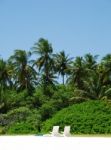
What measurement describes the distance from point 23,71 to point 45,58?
134 inches

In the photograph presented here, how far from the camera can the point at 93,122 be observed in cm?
3584

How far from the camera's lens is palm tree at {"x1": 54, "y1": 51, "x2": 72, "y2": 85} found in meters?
54.7

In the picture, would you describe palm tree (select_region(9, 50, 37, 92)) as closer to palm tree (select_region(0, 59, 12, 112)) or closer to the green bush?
palm tree (select_region(0, 59, 12, 112))

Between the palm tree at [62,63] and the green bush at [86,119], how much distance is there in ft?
54.6

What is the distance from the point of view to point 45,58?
53.0 m

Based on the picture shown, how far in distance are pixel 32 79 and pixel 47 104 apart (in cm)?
962

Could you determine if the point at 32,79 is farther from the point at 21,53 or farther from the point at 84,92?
the point at 84,92

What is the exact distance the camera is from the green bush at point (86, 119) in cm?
3531
